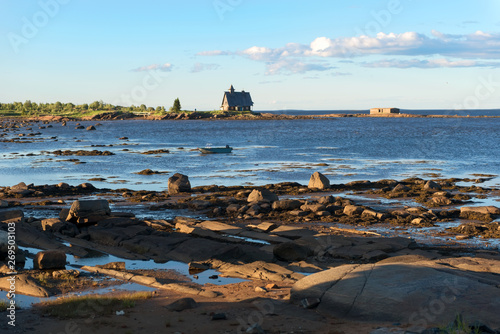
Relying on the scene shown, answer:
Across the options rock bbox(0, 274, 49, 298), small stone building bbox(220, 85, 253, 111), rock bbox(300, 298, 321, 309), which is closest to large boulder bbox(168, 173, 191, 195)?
rock bbox(0, 274, 49, 298)

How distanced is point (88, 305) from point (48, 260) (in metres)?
5.43

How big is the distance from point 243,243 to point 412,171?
3263 cm

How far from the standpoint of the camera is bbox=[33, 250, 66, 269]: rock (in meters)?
19.2

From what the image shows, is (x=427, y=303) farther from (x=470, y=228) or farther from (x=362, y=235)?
(x=470, y=228)

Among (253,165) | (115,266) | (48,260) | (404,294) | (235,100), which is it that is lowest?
(115,266)

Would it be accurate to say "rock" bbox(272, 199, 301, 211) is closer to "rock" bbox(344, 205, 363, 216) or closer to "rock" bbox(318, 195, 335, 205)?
"rock" bbox(318, 195, 335, 205)

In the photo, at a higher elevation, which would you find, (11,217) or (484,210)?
(11,217)

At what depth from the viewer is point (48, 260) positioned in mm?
19281

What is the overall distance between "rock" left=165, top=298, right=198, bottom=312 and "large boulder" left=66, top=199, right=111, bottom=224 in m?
11.7

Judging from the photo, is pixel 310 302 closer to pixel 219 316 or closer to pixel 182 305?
pixel 219 316

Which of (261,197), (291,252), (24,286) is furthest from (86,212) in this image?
(291,252)

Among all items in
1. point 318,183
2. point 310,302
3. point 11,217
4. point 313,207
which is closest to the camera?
point 310,302

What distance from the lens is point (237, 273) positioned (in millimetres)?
18484

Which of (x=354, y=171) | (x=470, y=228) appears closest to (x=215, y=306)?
(x=470, y=228)
